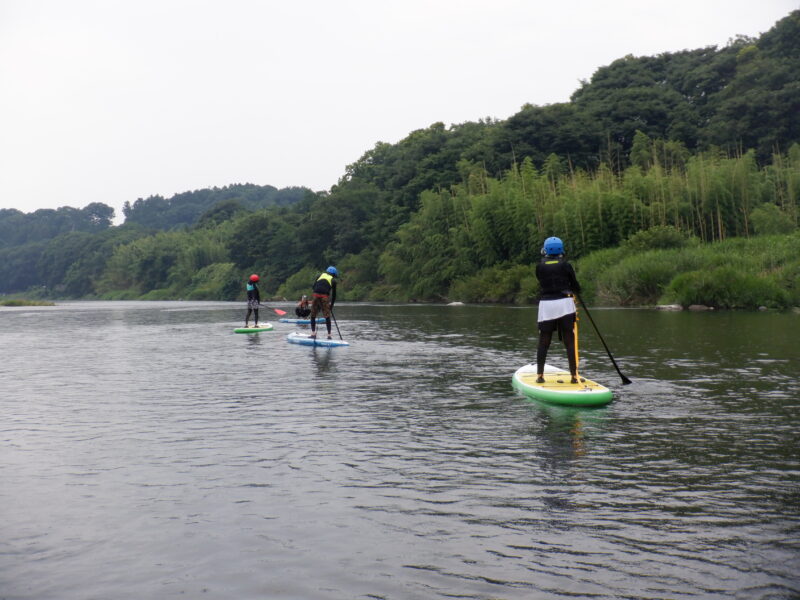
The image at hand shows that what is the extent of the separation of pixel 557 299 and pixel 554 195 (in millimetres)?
42972

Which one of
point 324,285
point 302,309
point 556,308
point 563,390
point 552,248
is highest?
point 552,248

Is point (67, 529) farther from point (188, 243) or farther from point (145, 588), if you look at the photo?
point (188, 243)

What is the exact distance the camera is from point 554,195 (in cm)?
5356

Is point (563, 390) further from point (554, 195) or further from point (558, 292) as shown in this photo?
point (554, 195)

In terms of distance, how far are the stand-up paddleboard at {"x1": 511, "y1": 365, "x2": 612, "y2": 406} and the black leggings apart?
0.92 ft

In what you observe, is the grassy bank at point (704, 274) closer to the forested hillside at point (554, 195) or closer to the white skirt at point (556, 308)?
the forested hillside at point (554, 195)

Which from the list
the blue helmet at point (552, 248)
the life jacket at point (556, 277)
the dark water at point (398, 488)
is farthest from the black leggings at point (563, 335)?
the blue helmet at point (552, 248)

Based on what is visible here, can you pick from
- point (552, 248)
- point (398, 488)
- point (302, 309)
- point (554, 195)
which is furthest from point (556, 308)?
point (554, 195)

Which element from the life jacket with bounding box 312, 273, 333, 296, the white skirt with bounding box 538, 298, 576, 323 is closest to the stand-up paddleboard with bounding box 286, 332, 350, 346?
the life jacket with bounding box 312, 273, 333, 296

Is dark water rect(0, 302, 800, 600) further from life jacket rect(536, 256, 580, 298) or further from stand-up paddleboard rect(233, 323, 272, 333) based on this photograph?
stand-up paddleboard rect(233, 323, 272, 333)

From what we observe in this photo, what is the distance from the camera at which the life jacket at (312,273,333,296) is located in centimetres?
2098

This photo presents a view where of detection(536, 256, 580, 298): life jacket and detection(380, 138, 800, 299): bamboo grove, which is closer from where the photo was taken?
detection(536, 256, 580, 298): life jacket

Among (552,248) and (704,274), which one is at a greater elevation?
(704,274)

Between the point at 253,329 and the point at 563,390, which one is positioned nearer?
the point at 563,390
